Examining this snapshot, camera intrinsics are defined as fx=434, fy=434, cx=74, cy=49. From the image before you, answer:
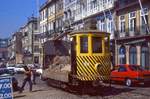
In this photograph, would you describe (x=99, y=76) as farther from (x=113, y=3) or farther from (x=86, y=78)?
(x=113, y=3)

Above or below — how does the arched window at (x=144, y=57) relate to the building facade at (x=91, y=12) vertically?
below

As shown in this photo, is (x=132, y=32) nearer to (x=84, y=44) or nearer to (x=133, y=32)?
(x=133, y=32)

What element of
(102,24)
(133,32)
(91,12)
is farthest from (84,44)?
(91,12)

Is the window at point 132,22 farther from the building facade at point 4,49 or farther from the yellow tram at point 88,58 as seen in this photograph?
the building facade at point 4,49

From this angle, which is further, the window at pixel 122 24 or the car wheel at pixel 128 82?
the window at pixel 122 24

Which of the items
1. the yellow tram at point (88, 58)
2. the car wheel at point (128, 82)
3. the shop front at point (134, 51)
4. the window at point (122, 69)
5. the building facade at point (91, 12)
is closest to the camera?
the yellow tram at point (88, 58)

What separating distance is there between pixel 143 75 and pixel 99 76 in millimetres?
7402

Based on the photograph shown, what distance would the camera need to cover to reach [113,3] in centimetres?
5100

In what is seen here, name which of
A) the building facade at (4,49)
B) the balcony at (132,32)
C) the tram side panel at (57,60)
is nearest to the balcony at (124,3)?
the balcony at (132,32)

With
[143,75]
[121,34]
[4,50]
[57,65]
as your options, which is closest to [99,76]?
[57,65]

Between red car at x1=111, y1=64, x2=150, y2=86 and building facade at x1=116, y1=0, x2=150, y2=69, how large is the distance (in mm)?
12528

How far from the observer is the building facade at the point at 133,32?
44219 mm

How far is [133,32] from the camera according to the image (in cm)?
4641

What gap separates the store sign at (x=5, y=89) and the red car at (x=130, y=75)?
63.2ft
